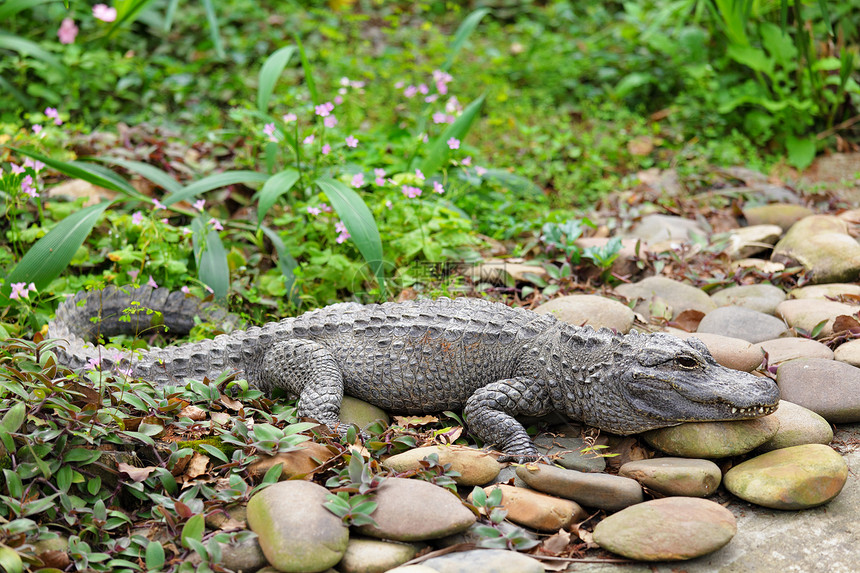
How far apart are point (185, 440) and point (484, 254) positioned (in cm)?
272

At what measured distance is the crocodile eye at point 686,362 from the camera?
122 inches

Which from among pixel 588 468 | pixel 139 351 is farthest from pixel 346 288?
pixel 588 468

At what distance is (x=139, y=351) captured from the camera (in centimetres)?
363

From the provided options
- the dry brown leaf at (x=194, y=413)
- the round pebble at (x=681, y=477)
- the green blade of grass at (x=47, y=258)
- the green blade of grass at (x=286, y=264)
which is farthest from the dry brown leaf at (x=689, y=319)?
the green blade of grass at (x=47, y=258)

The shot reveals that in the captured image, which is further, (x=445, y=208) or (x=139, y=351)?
(x=445, y=208)

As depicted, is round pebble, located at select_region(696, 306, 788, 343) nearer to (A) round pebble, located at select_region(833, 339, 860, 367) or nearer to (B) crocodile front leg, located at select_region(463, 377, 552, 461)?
(A) round pebble, located at select_region(833, 339, 860, 367)

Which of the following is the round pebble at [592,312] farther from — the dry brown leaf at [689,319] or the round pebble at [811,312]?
the round pebble at [811,312]

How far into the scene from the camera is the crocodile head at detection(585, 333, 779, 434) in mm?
2977

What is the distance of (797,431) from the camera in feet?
10.1

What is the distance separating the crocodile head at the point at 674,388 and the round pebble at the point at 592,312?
2.26 ft

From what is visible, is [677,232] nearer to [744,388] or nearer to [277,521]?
[744,388]

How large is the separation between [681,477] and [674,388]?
0.40 metres

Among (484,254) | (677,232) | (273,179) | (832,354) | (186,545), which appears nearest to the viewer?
(186,545)

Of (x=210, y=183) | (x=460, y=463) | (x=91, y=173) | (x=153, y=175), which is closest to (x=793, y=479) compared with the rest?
(x=460, y=463)
